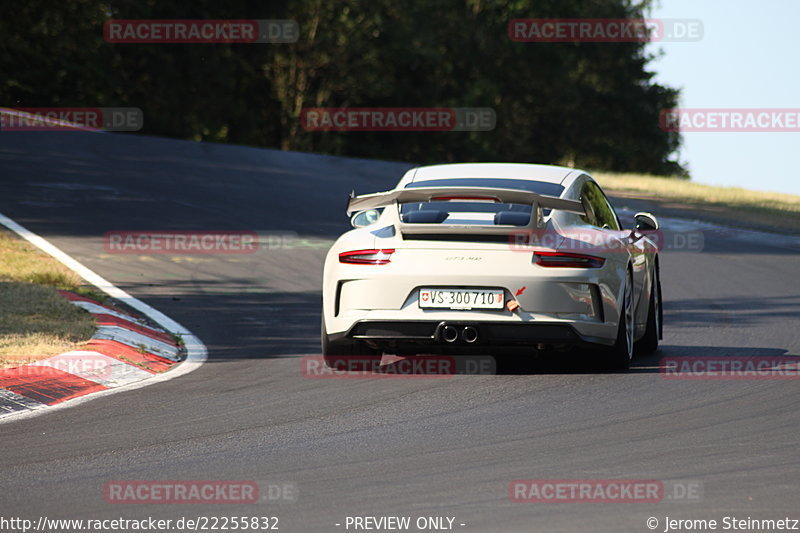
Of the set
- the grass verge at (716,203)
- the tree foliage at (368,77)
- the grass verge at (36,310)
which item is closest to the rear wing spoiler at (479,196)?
the grass verge at (36,310)

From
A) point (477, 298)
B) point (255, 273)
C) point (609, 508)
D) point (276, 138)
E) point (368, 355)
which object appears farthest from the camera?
point (276, 138)

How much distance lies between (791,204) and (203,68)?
31408mm

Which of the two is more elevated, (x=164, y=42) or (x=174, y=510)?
(x=164, y=42)

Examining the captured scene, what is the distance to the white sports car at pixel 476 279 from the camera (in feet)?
29.3

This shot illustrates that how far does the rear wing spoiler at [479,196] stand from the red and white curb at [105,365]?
1.92 m

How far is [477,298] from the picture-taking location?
8.98 metres

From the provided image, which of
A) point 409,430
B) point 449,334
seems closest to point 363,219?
point 449,334

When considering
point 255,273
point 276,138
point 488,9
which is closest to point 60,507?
point 255,273

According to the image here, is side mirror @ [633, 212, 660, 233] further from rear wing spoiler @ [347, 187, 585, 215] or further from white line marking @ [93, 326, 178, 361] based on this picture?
white line marking @ [93, 326, 178, 361]

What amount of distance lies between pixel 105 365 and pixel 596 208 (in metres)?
3.80

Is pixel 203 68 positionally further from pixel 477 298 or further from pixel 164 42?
pixel 477 298

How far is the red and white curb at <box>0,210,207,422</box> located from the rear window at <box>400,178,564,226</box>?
2.04 metres

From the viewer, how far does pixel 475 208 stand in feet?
31.4

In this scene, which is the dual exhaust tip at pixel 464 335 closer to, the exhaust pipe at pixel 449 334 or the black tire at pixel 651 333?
the exhaust pipe at pixel 449 334
